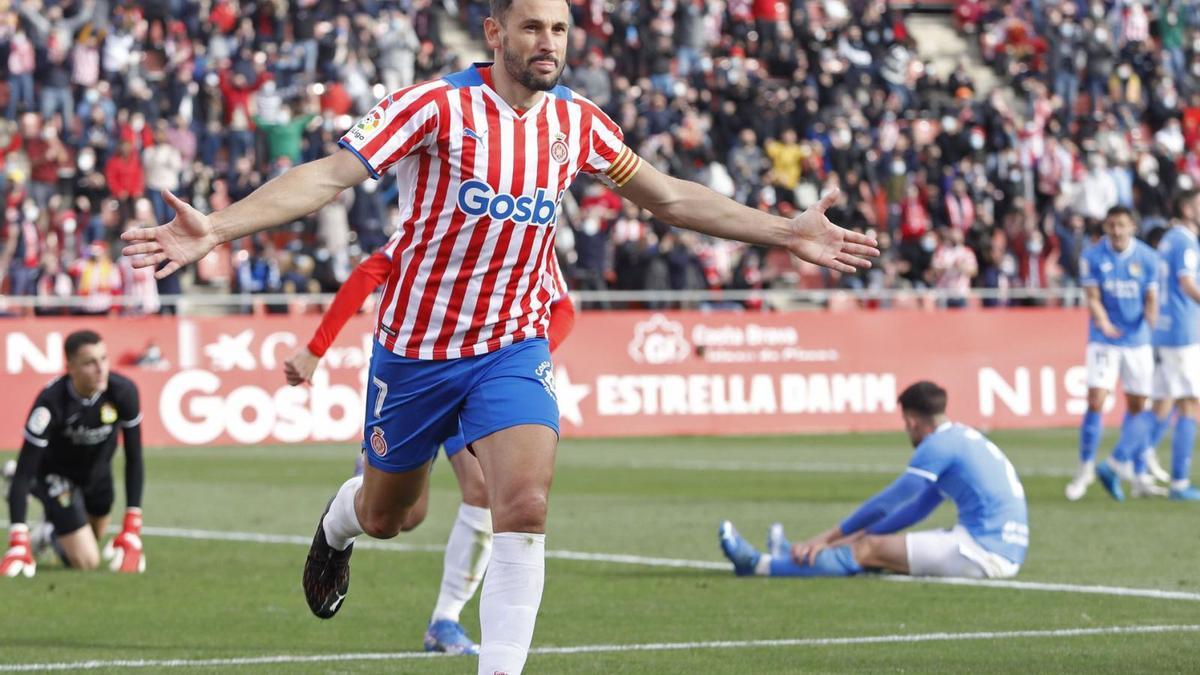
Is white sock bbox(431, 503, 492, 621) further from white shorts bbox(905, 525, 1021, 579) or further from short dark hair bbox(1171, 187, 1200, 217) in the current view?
short dark hair bbox(1171, 187, 1200, 217)

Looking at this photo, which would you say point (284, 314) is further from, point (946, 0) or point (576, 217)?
point (946, 0)

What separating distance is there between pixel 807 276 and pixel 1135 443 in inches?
570

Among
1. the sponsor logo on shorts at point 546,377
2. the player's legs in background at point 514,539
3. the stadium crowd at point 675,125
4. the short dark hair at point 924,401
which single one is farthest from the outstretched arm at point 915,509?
the stadium crowd at point 675,125

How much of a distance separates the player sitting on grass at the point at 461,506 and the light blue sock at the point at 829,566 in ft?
9.83

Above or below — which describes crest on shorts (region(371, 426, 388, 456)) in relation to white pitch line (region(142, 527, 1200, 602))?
above

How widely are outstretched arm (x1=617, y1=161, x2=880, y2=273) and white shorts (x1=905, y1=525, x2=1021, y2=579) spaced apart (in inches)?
166

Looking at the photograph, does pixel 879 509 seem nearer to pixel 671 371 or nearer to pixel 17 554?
pixel 17 554

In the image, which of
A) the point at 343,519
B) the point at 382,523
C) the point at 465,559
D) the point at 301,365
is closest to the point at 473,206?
the point at 382,523

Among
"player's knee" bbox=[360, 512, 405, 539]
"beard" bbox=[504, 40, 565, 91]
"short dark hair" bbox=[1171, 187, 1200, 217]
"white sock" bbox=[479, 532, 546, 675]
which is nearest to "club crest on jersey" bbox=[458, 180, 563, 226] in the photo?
"beard" bbox=[504, 40, 565, 91]

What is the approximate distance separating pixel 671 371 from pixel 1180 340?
11.0 meters

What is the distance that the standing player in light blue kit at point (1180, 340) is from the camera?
1695 cm

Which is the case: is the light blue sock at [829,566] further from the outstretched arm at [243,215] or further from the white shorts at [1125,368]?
the white shorts at [1125,368]

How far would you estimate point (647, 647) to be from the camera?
8.71 metres

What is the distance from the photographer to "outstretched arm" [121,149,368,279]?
5.77 metres
